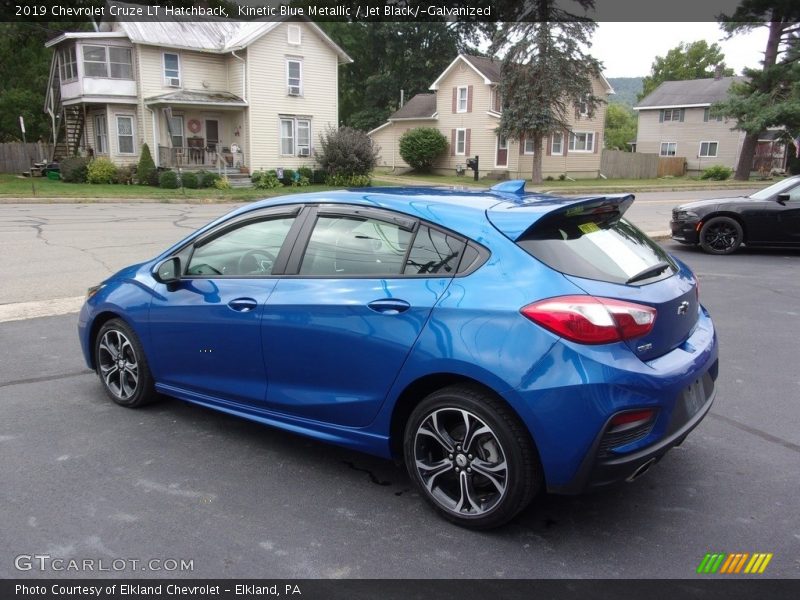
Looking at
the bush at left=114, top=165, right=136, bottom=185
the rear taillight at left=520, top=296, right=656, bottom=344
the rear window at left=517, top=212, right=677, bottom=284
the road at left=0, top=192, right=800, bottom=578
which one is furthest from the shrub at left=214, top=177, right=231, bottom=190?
the rear taillight at left=520, top=296, right=656, bottom=344

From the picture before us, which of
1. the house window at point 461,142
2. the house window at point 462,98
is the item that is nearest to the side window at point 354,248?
the house window at point 461,142

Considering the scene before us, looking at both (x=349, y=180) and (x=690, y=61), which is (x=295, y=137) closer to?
(x=349, y=180)

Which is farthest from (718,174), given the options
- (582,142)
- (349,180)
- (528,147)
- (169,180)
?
(169,180)

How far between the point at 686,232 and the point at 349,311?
33.3 feet

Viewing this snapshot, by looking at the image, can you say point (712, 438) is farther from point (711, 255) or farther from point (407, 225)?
point (711, 255)

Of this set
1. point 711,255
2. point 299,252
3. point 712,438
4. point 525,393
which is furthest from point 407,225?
point 711,255

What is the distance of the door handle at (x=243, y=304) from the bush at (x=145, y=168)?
27.9 m

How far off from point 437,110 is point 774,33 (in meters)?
20.3

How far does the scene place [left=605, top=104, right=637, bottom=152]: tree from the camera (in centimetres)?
9519

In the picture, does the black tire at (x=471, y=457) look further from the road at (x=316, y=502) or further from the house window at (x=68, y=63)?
the house window at (x=68, y=63)

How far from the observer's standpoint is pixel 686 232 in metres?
11.9

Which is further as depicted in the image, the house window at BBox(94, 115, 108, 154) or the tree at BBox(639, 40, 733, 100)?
the tree at BBox(639, 40, 733, 100)

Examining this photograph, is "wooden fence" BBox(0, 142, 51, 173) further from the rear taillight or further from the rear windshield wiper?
the rear taillight

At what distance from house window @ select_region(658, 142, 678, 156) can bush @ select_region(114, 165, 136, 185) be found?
143 ft
